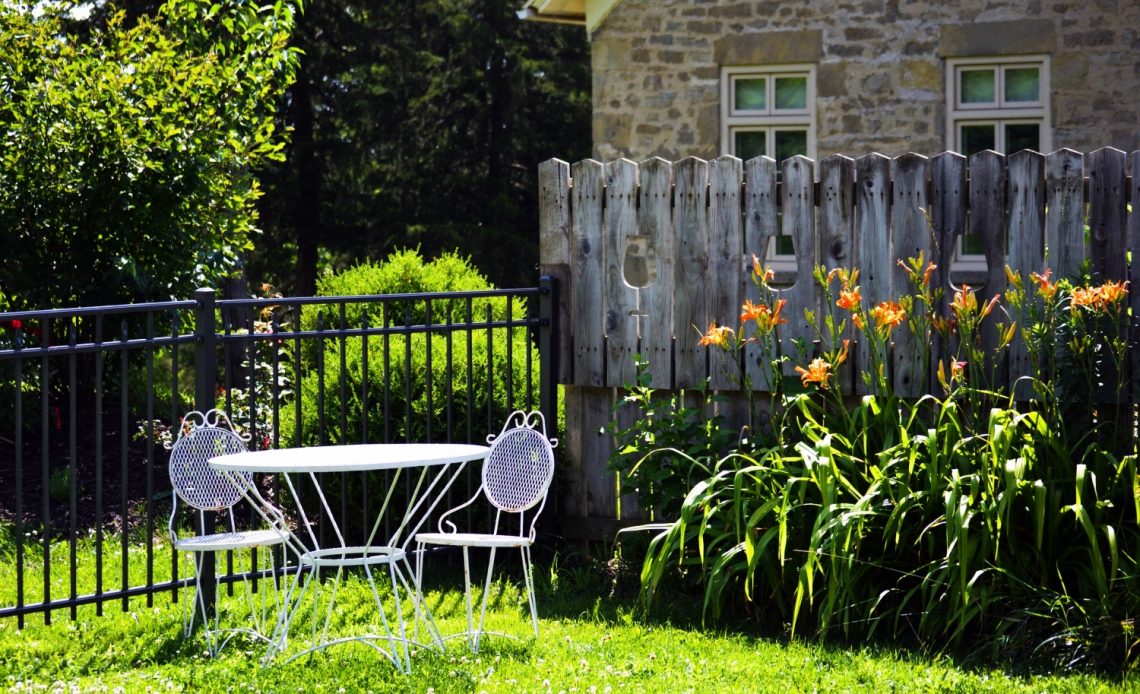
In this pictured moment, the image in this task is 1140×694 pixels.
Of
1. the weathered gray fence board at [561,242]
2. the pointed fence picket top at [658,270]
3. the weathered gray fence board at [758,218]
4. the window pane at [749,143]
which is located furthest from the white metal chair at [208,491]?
the window pane at [749,143]

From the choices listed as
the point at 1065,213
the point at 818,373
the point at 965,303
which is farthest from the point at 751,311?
the point at 1065,213

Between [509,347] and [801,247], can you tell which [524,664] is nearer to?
[509,347]

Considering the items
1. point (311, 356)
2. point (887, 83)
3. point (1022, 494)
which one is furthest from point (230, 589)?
point (887, 83)

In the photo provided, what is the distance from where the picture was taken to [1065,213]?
5445 mm

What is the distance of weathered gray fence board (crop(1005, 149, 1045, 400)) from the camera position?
550 cm

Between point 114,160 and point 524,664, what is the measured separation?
4.94 m

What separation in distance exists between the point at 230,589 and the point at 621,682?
2.13m

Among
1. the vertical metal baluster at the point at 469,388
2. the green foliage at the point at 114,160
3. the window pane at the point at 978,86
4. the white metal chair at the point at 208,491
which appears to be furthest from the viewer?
the window pane at the point at 978,86

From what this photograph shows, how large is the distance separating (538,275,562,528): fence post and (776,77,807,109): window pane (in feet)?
18.9

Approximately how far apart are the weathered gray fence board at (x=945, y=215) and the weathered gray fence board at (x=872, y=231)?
0.66 feet

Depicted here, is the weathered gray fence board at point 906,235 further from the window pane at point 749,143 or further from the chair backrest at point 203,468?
the window pane at point 749,143

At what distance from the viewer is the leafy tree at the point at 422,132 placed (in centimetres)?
2169

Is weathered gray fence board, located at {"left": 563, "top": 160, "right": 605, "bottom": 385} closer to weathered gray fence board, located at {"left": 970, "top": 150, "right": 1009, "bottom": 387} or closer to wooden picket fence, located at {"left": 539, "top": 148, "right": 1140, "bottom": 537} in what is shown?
wooden picket fence, located at {"left": 539, "top": 148, "right": 1140, "bottom": 537}

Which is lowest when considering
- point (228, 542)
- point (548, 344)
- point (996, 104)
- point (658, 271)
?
point (228, 542)
